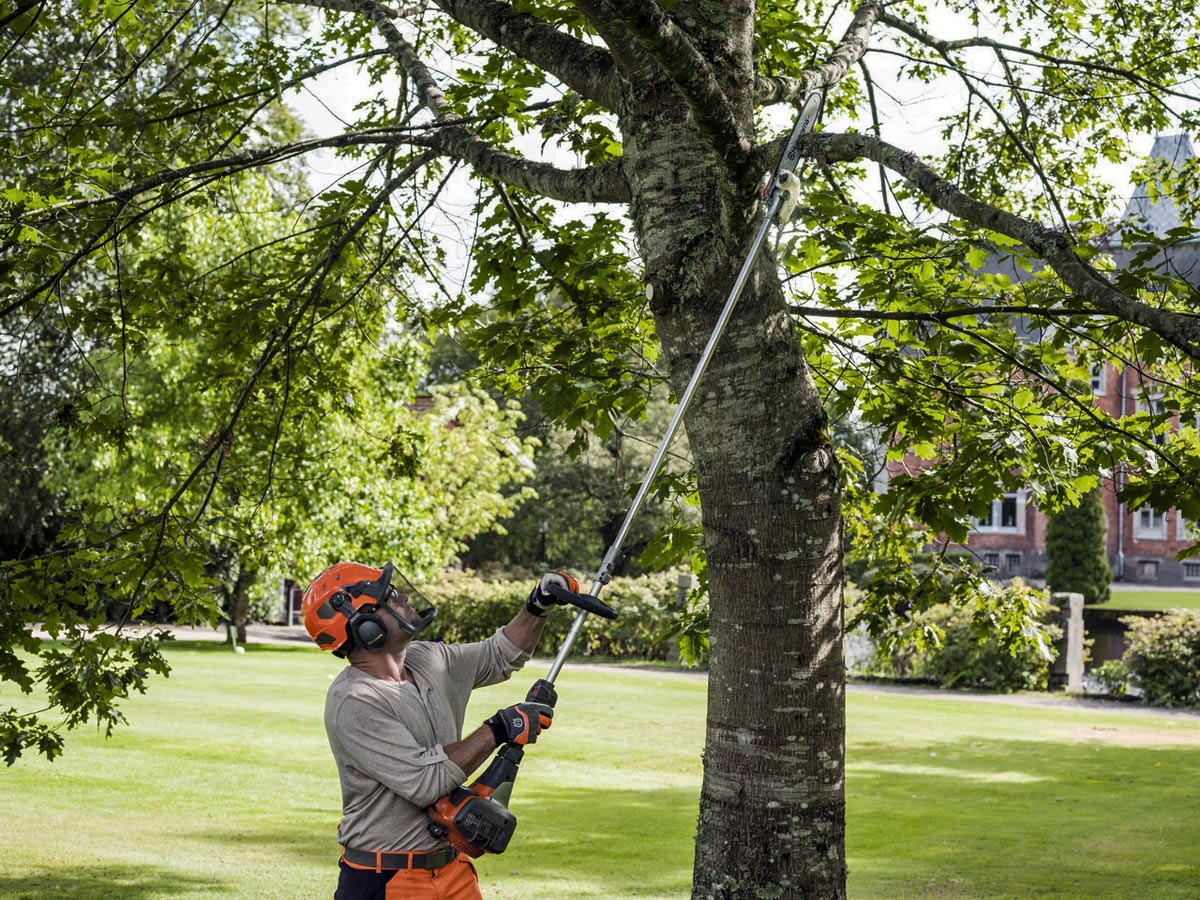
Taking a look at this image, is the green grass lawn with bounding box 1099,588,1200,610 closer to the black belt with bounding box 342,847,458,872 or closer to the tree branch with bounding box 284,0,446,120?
the tree branch with bounding box 284,0,446,120

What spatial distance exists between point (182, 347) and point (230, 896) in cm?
1881

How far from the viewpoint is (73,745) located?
46.6 ft

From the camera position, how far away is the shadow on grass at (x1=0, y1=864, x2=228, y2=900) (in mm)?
8016

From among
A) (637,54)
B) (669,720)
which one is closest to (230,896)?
(637,54)

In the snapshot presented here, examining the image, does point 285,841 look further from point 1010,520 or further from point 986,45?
point 1010,520

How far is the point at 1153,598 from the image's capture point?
145 feet

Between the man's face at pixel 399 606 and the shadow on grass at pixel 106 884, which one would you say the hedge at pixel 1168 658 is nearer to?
the shadow on grass at pixel 106 884

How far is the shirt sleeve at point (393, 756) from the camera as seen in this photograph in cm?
372

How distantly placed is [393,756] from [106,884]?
5.61 metres

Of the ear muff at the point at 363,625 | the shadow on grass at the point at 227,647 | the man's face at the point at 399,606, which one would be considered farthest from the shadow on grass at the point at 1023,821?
the shadow on grass at the point at 227,647

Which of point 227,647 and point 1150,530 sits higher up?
point 1150,530

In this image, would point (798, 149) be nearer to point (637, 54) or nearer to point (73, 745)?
point (637, 54)

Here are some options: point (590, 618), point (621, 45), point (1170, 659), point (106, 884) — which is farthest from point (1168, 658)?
point (621, 45)

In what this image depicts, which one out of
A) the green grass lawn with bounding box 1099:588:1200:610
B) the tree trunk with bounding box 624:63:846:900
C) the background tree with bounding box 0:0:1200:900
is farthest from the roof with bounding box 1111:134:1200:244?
the green grass lawn with bounding box 1099:588:1200:610
